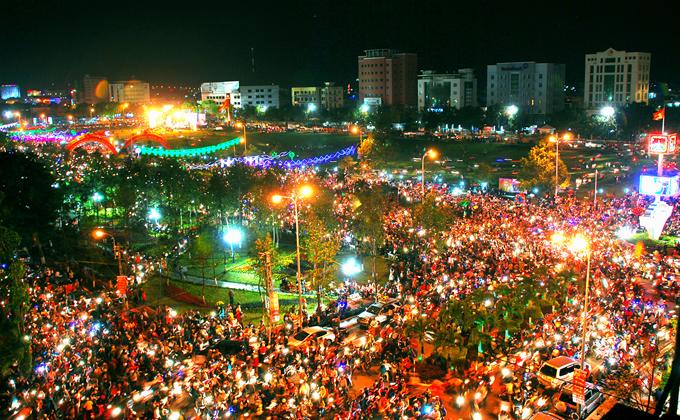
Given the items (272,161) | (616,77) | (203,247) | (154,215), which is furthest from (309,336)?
(616,77)

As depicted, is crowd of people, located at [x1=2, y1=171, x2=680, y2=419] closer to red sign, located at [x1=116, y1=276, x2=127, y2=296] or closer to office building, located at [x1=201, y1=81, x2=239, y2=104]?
red sign, located at [x1=116, y1=276, x2=127, y2=296]

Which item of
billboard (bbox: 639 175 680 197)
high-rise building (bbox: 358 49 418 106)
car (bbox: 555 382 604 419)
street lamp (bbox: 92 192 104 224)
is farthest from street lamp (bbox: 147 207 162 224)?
high-rise building (bbox: 358 49 418 106)

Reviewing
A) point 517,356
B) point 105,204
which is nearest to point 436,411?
point 517,356

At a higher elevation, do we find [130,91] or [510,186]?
[130,91]

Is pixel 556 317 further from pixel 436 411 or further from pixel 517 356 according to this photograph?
pixel 436 411

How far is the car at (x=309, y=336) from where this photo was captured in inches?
662

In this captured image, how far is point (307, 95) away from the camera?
435 feet

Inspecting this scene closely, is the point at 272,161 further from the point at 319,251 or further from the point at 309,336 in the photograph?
the point at 309,336

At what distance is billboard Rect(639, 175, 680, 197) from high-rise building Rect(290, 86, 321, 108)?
339 ft

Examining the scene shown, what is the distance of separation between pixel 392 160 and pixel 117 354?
44312mm

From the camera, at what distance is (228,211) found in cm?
3116

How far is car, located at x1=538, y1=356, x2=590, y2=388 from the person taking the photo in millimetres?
14227

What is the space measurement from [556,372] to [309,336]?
681 centimetres

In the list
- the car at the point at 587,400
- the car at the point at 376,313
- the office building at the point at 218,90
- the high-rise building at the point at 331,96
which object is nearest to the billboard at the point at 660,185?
the car at the point at 376,313
